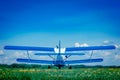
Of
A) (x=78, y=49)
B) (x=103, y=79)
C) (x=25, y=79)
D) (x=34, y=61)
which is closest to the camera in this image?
(x=25, y=79)

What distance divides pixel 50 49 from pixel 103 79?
17268mm

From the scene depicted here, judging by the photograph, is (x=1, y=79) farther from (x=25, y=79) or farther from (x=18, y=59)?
(x=18, y=59)

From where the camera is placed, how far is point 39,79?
256 inches

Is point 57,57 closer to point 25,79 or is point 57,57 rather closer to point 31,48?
point 31,48

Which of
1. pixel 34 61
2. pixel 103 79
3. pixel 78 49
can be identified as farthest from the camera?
pixel 34 61

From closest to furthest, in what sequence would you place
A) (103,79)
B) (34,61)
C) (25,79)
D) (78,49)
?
(25,79) < (103,79) < (78,49) < (34,61)

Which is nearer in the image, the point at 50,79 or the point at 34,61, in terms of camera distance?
the point at 50,79

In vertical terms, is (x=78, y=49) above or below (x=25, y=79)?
above

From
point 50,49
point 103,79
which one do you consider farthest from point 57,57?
point 103,79

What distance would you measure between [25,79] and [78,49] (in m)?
16.7

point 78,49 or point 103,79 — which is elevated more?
point 78,49

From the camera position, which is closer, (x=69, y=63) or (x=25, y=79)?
(x=25, y=79)

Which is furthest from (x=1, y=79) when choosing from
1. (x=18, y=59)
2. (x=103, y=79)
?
(x=18, y=59)

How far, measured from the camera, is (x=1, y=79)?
22.1 ft
